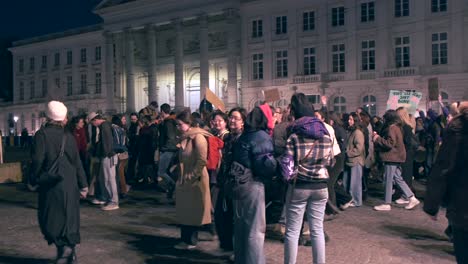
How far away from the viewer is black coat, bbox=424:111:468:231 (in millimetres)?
3699

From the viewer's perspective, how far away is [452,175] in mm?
3748

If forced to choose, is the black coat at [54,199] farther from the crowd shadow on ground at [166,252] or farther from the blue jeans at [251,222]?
the blue jeans at [251,222]

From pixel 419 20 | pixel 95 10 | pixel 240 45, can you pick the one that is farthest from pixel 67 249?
pixel 95 10

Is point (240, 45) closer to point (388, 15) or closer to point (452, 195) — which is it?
point (388, 15)

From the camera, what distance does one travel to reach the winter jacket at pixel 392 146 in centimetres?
900

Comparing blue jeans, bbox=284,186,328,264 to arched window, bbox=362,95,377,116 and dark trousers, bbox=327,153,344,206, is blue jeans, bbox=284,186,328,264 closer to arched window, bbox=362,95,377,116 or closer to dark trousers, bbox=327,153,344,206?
dark trousers, bbox=327,153,344,206

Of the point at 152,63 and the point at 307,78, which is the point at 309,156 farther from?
the point at 152,63

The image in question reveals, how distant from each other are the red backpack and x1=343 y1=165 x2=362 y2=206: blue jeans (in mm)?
3708

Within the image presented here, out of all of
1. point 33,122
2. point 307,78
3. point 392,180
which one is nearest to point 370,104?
point 307,78

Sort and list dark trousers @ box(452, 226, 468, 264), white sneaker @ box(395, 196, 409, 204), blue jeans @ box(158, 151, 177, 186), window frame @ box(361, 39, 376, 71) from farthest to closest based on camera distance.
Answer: window frame @ box(361, 39, 376, 71) → white sneaker @ box(395, 196, 409, 204) → blue jeans @ box(158, 151, 177, 186) → dark trousers @ box(452, 226, 468, 264)

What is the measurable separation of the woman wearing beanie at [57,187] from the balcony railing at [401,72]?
29.9 m

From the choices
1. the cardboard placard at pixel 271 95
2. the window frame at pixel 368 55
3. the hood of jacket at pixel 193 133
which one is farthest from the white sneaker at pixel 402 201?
the window frame at pixel 368 55

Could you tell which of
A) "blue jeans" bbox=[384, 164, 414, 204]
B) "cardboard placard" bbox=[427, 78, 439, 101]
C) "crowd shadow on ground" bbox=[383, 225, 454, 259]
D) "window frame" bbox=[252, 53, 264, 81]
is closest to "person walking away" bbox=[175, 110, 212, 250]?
"crowd shadow on ground" bbox=[383, 225, 454, 259]

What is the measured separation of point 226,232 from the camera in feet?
20.8
